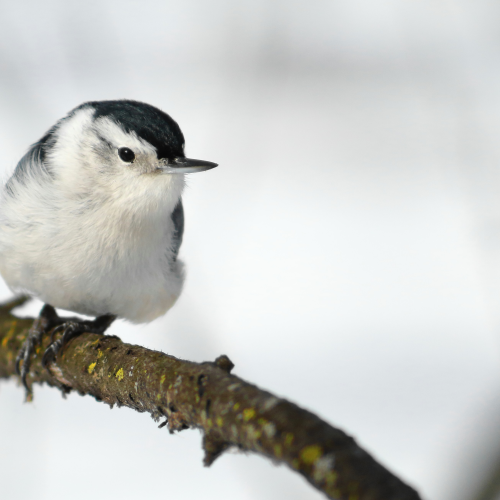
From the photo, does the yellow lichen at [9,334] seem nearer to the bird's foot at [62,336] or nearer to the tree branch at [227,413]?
the bird's foot at [62,336]

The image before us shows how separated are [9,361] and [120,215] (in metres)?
0.59

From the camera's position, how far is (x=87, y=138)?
1168 mm

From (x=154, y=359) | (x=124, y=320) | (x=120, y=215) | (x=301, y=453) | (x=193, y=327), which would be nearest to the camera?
(x=301, y=453)

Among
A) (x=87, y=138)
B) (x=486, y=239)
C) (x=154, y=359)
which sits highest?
(x=486, y=239)

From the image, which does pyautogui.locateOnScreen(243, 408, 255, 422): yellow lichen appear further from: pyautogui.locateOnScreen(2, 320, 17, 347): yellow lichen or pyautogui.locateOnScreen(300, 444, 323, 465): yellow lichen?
pyautogui.locateOnScreen(2, 320, 17, 347): yellow lichen

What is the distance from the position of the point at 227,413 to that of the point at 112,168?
0.73 m

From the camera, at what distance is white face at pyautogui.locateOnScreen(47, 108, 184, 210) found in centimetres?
109

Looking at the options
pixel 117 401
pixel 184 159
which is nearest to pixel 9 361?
pixel 117 401

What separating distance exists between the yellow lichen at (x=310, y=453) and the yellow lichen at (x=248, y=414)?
8cm

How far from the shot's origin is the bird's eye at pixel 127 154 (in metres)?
1.10

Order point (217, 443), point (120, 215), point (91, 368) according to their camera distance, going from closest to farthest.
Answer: point (217, 443) → point (91, 368) → point (120, 215)

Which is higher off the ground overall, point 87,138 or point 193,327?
point 87,138

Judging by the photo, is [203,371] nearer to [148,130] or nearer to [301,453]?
[301,453]

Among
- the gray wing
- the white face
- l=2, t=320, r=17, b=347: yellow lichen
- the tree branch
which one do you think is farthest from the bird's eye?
l=2, t=320, r=17, b=347: yellow lichen
